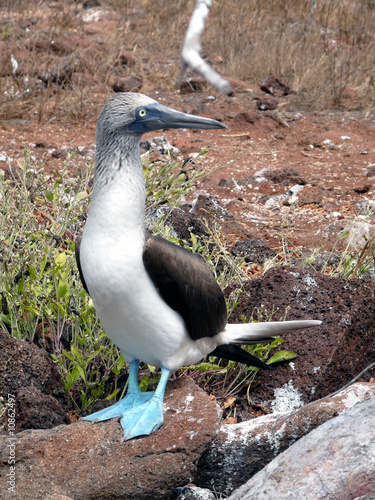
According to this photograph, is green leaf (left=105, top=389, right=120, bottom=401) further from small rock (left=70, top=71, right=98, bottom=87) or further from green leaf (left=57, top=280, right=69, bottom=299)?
small rock (left=70, top=71, right=98, bottom=87)

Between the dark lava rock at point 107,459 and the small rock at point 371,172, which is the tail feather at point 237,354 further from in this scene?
the small rock at point 371,172

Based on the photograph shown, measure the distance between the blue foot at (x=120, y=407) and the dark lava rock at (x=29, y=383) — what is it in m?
0.16

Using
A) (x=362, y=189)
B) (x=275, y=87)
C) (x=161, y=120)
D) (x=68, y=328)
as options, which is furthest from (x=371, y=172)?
(x=161, y=120)

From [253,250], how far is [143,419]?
1.89m

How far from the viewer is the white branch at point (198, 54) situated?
1.60 meters

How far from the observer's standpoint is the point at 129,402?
264 cm

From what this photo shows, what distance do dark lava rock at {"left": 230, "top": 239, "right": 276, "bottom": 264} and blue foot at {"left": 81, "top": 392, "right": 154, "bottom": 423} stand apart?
156 centimetres

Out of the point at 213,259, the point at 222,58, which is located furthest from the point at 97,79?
the point at 213,259

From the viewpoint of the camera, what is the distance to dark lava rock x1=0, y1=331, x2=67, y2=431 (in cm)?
255

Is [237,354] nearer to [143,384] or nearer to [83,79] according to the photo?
[143,384]

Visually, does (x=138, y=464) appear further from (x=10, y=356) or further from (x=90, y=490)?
(x=10, y=356)

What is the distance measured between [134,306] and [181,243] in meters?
1.23

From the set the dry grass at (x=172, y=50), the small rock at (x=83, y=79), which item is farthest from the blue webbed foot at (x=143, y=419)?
the small rock at (x=83, y=79)

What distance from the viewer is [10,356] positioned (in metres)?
2.66
